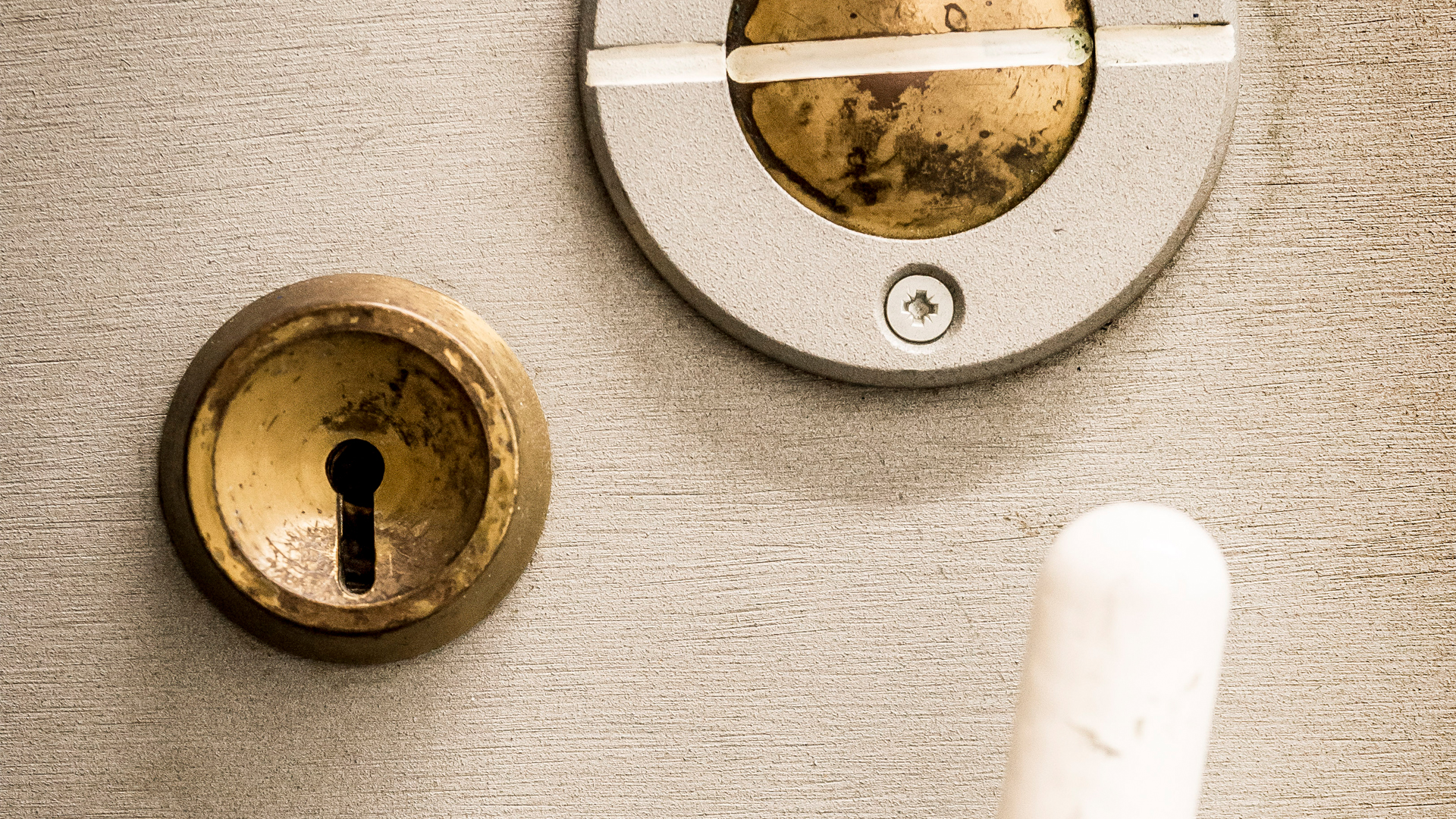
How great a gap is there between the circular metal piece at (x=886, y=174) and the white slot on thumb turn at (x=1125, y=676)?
0.23 metres

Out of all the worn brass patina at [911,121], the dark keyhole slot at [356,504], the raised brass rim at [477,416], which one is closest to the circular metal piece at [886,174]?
the worn brass patina at [911,121]

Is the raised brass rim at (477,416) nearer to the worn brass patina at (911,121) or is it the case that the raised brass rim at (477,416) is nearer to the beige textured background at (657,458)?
the beige textured background at (657,458)

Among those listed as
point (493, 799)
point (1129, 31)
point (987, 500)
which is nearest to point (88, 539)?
point (493, 799)

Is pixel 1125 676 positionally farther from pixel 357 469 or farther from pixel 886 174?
pixel 357 469

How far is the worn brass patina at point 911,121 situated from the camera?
66cm

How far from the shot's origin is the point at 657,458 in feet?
2.38

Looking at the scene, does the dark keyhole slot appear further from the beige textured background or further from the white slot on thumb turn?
the white slot on thumb turn

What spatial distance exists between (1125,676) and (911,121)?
405 mm

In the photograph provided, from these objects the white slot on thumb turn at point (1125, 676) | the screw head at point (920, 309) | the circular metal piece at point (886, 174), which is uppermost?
the circular metal piece at point (886, 174)

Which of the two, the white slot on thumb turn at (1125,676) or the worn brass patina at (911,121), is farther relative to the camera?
the worn brass patina at (911,121)

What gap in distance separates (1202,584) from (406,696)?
58 cm

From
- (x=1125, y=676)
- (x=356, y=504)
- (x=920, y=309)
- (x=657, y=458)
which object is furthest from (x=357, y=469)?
(x=1125, y=676)

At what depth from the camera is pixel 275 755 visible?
2.43ft

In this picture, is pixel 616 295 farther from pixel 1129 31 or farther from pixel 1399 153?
pixel 1399 153
